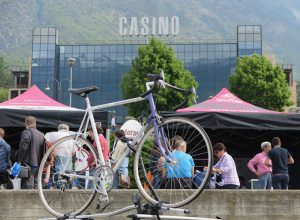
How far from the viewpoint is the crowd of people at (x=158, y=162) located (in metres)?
4.99

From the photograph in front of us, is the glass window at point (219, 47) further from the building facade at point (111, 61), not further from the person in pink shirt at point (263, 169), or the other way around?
the person in pink shirt at point (263, 169)

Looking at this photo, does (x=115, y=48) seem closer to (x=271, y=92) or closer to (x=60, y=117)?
(x=271, y=92)

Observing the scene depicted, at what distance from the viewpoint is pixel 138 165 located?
495cm

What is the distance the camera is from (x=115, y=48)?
9375cm

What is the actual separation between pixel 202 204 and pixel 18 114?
6648mm

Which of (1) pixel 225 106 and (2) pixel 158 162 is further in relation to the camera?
(1) pixel 225 106

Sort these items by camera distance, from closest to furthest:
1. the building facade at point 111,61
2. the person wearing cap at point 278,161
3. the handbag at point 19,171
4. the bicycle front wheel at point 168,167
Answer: the bicycle front wheel at point 168,167 → the handbag at point 19,171 → the person wearing cap at point 278,161 → the building facade at point 111,61

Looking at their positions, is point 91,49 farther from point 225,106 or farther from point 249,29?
point 225,106

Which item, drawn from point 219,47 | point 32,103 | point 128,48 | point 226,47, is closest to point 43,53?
point 128,48

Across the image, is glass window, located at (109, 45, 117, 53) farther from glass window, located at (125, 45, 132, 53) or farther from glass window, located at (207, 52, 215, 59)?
glass window, located at (207, 52, 215, 59)

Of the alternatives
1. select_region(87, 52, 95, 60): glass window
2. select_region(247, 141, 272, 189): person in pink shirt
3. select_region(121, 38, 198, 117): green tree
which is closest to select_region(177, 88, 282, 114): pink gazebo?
select_region(247, 141, 272, 189): person in pink shirt

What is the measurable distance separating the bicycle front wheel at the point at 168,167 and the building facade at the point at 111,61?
83465 mm

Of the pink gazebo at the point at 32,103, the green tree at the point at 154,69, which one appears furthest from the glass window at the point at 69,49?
the pink gazebo at the point at 32,103

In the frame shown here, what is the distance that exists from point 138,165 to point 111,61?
3555 inches
